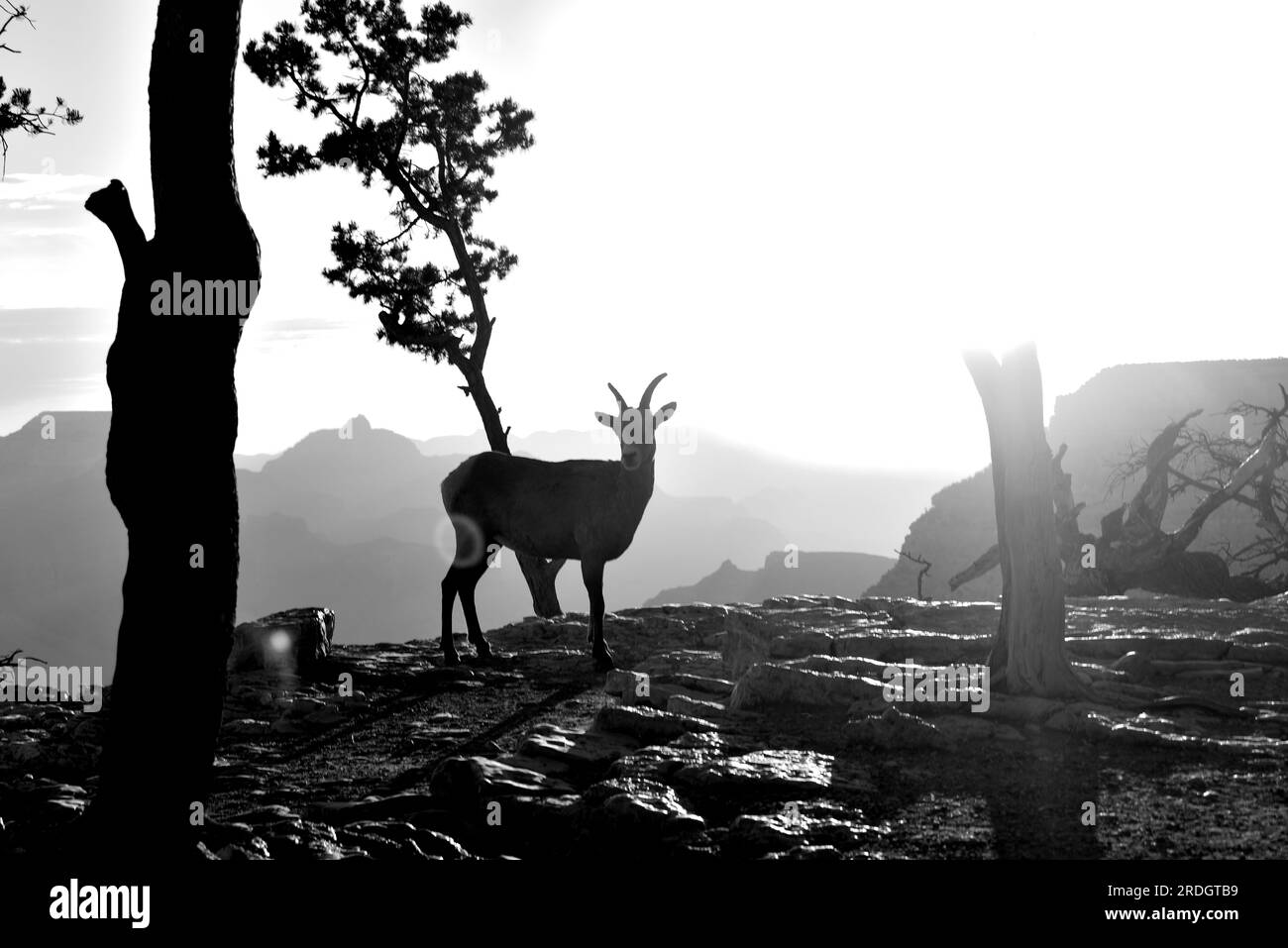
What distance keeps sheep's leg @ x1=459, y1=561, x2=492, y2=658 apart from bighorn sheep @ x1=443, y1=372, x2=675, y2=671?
0.01m

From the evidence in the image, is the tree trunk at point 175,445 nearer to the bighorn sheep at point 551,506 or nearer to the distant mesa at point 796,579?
the bighorn sheep at point 551,506

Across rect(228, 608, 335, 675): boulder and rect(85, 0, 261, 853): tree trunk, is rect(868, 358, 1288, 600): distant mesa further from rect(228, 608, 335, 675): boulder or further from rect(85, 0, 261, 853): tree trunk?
rect(85, 0, 261, 853): tree trunk

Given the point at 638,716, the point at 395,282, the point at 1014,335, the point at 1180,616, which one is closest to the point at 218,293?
the point at 638,716

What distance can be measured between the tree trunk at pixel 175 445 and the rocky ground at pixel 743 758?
639 mm

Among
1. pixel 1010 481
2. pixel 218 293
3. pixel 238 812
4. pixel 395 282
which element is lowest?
pixel 238 812

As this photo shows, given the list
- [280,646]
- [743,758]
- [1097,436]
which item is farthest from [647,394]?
[1097,436]

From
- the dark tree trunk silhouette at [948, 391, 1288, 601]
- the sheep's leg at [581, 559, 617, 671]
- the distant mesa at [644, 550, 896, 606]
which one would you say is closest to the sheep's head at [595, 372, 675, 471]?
the sheep's leg at [581, 559, 617, 671]

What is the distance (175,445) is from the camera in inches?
236

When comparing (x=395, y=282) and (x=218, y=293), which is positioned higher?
(x=395, y=282)

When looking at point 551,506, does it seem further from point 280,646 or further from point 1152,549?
point 1152,549

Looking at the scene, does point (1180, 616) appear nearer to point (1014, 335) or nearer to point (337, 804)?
point (1014, 335)

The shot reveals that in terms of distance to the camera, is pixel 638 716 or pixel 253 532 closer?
pixel 638 716

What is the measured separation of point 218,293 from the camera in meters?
6.14
